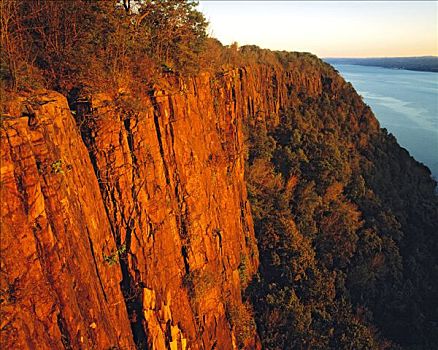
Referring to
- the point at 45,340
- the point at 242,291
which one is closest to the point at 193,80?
the point at 45,340

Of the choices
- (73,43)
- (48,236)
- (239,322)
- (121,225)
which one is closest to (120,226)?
(121,225)

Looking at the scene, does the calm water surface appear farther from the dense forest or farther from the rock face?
the rock face

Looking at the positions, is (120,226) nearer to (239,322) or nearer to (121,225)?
(121,225)

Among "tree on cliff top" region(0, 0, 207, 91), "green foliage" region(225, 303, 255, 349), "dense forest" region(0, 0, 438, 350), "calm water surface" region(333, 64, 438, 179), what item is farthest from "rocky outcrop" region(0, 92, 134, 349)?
"calm water surface" region(333, 64, 438, 179)

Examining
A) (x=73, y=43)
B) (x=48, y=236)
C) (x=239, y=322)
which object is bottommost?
(x=239, y=322)

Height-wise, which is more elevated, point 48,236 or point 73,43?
point 73,43

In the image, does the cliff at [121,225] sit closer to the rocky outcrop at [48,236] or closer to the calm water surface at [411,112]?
the rocky outcrop at [48,236]

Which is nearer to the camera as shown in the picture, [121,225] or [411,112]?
[121,225]

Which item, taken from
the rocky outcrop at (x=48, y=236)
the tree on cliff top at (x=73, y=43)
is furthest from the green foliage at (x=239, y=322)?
the tree on cliff top at (x=73, y=43)
